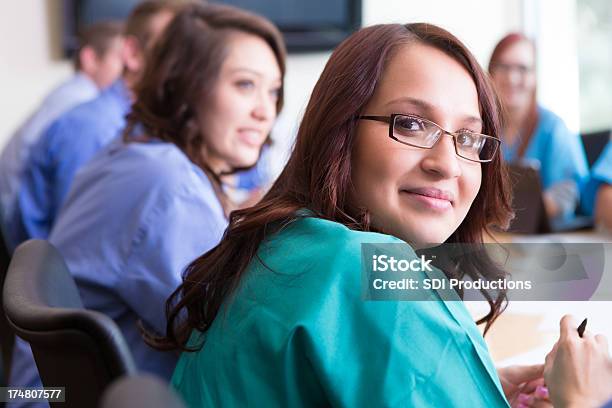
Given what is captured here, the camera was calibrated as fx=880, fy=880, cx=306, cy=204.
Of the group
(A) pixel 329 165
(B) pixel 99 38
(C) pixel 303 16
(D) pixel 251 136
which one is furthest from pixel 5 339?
(C) pixel 303 16

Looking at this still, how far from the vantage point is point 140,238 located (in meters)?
1.44

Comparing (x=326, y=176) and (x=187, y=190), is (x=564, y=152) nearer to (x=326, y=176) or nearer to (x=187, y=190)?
(x=187, y=190)

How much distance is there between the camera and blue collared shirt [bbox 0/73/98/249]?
2796mm

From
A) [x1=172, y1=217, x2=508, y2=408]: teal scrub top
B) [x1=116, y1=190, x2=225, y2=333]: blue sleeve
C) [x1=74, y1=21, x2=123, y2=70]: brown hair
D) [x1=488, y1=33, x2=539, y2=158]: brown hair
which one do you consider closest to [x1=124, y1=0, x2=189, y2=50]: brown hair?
[x1=74, y1=21, x2=123, y2=70]: brown hair

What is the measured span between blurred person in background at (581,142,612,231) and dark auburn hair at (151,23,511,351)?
1523mm

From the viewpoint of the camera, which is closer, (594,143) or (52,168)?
(52,168)

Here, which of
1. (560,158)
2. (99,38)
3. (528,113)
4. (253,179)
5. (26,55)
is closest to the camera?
(253,179)

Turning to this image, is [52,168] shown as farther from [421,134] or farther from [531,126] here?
[421,134]

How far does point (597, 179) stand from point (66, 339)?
212 centimetres

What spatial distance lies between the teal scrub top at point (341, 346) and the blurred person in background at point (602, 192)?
175 cm

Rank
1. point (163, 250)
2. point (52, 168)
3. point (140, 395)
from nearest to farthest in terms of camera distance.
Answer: point (140, 395) < point (163, 250) < point (52, 168)

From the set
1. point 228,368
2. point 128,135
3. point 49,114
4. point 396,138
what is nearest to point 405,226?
point 396,138

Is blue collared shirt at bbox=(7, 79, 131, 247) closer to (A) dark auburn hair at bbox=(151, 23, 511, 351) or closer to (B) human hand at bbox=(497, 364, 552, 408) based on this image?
(A) dark auburn hair at bbox=(151, 23, 511, 351)

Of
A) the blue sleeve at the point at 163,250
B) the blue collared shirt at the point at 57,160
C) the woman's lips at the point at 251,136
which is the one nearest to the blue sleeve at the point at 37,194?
the blue collared shirt at the point at 57,160
